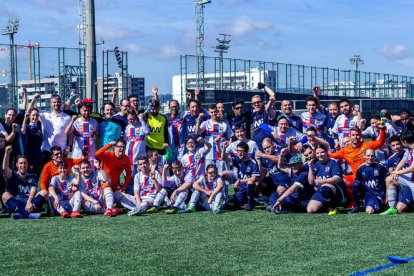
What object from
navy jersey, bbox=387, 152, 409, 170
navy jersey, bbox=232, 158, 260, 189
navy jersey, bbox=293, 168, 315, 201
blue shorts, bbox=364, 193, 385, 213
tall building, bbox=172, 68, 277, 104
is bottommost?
blue shorts, bbox=364, 193, 385, 213

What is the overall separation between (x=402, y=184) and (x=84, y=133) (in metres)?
4.80

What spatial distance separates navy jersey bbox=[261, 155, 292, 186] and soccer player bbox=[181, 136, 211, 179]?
0.95 metres

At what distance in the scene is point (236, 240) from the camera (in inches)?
311

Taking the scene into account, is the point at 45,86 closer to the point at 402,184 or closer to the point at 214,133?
the point at 214,133

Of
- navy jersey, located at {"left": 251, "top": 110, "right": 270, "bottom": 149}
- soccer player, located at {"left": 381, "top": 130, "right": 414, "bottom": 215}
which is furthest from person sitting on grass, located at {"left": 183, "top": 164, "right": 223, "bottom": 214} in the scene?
soccer player, located at {"left": 381, "top": 130, "right": 414, "bottom": 215}

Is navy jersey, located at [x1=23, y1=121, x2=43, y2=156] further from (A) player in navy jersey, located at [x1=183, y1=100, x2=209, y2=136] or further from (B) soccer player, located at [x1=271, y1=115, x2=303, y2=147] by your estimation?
(B) soccer player, located at [x1=271, y1=115, x2=303, y2=147]

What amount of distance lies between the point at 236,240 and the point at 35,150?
4.67 meters

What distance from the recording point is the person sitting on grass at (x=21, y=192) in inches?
402

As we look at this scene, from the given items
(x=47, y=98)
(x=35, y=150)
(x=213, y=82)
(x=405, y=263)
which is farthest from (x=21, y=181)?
(x=213, y=82)

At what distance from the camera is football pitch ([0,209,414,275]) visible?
647cm

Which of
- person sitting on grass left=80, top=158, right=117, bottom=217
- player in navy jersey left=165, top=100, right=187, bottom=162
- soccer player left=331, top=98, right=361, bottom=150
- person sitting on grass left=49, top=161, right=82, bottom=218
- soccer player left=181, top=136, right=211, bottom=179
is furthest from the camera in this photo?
player in navy jersey left=165, top=100, right=187, bottom=162

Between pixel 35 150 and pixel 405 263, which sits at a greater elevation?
pixel 35 150

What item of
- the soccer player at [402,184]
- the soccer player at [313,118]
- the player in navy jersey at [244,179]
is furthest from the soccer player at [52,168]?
the soccer player at [402,184]

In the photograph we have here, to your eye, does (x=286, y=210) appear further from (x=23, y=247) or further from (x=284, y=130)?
(x=23, y=247)
